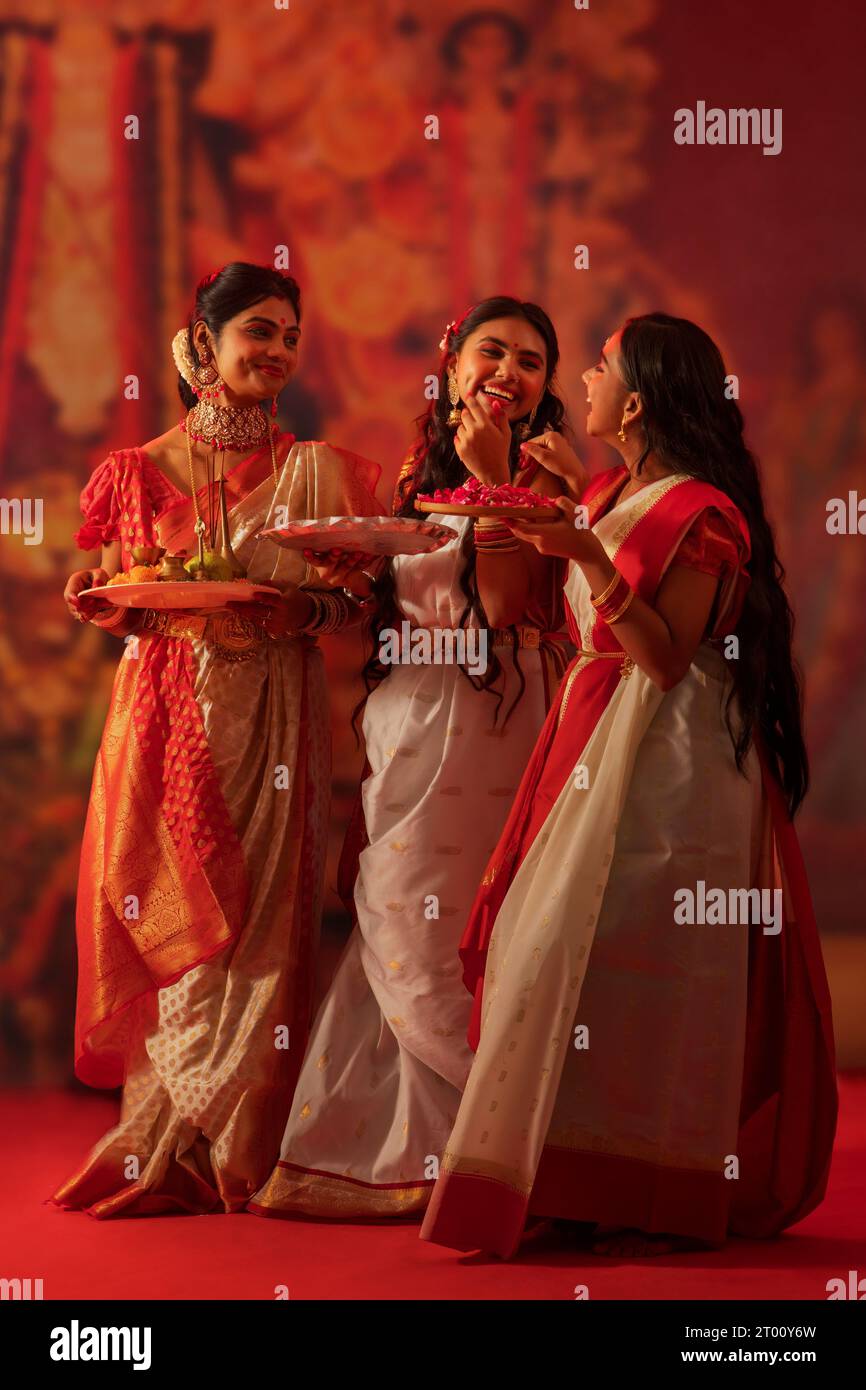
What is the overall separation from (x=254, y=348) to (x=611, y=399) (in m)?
0.97

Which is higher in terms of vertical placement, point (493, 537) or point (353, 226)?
point (353, 226)

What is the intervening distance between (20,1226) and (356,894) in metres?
1.05

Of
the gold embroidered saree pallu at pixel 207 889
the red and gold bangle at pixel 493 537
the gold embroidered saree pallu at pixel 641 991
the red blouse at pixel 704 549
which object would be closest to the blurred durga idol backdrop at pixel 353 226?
the gold embroidered saree pallu at pixel 207 889

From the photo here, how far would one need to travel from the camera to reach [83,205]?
475 cm

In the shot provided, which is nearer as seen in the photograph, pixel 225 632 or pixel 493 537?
pixel 493 537

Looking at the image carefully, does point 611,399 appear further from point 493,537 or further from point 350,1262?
point 350,1262

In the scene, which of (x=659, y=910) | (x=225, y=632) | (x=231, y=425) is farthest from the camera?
(x=231, y=425)

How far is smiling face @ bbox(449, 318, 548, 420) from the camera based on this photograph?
12.2 feet

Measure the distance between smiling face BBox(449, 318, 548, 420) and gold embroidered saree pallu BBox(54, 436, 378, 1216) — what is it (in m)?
0.42

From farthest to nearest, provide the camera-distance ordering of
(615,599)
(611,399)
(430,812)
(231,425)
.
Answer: (231,425)
(430,812)
(611,399)
(615,599)

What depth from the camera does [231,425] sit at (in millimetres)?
3922

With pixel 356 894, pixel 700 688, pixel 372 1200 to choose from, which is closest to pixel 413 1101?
pixel 372 1200

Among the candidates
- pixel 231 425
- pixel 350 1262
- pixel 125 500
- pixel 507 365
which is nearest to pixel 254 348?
pixel 231 425

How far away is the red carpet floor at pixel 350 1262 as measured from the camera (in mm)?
2967
